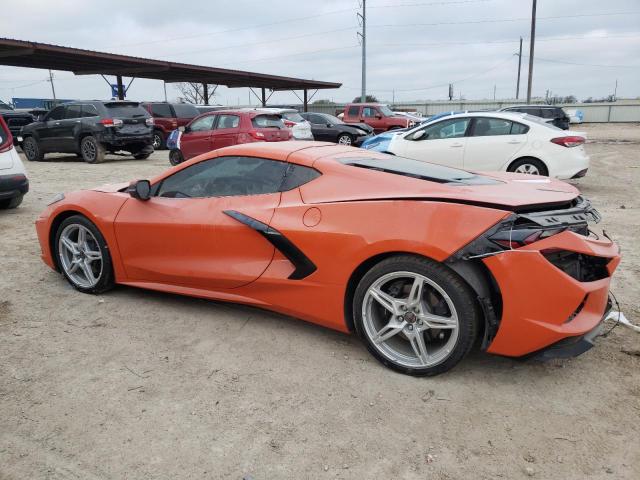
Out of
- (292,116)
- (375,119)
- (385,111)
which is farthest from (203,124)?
(385,111)

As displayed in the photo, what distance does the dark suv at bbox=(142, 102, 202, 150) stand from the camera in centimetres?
1856

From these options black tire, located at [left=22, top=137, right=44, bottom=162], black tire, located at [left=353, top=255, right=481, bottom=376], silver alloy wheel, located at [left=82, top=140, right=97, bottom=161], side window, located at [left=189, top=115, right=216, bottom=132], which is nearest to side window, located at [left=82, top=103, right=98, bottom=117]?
silver alloy wheel, located at [left=82, top=140, right=97, bottom=161]

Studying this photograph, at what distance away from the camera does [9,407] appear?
2725 mm

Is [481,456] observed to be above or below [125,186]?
below

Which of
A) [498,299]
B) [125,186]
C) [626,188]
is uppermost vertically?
[125,186]

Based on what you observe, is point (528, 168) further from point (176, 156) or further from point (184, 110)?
point (184, 110)

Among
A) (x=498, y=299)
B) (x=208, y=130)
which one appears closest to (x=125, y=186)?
(x=498, y=299)

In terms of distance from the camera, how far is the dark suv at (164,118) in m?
18.6

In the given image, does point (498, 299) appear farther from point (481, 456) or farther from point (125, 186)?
point (125, 186)

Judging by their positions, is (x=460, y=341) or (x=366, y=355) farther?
(x=366, y=355)

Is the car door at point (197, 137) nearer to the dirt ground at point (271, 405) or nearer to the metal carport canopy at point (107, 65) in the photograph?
the metal carport canopy at point (107, 65)

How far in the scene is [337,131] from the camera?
18016 mm

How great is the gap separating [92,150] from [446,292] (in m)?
13.4

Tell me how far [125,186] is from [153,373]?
1.97 m
